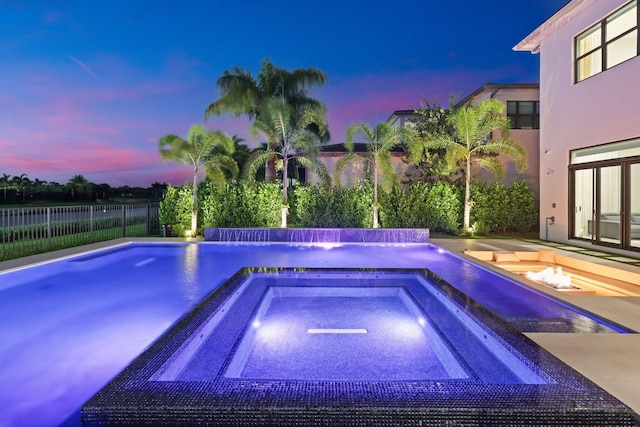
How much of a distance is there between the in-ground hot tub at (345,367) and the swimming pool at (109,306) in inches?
24.7

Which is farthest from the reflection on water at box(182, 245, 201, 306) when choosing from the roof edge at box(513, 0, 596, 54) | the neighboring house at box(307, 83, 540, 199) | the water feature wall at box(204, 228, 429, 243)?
the roof edge at box(513, 0, 596, 54)

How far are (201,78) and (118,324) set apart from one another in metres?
18.8

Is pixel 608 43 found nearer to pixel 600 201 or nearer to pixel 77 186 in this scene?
pixel 600 201

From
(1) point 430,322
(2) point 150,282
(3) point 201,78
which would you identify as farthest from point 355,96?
(1) point 430,322

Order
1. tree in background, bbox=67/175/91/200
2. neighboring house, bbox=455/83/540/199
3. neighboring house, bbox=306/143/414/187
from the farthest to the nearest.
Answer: tree in background, bbox=67/175/91/200, neighboring house, bbox=306/143/414/187, neighboring house, bbox=455/83/540/199

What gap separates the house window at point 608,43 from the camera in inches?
349

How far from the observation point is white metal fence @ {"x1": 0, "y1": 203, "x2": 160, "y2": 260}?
9.30m

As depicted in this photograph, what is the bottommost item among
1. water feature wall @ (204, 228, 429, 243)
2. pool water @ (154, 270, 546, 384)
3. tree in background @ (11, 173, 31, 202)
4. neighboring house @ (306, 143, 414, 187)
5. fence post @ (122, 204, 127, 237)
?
pool water @ (154, 270, 546, 384)

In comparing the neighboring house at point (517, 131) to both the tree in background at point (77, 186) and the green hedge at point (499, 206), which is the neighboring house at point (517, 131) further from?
the tree in background at point (77, 186)

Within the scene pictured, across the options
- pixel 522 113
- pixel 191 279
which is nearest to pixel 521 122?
pixel 522 113

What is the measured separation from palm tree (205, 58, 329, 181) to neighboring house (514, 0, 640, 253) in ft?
29.2

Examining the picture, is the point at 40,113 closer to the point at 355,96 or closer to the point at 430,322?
the point at 355,96

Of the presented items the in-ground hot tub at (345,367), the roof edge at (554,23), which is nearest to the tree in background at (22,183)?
the in-ground hot tub at (345,367)

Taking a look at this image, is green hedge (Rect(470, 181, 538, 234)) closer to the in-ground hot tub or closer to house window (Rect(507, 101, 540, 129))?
house window (Rect(507, 101, 540, 129))
